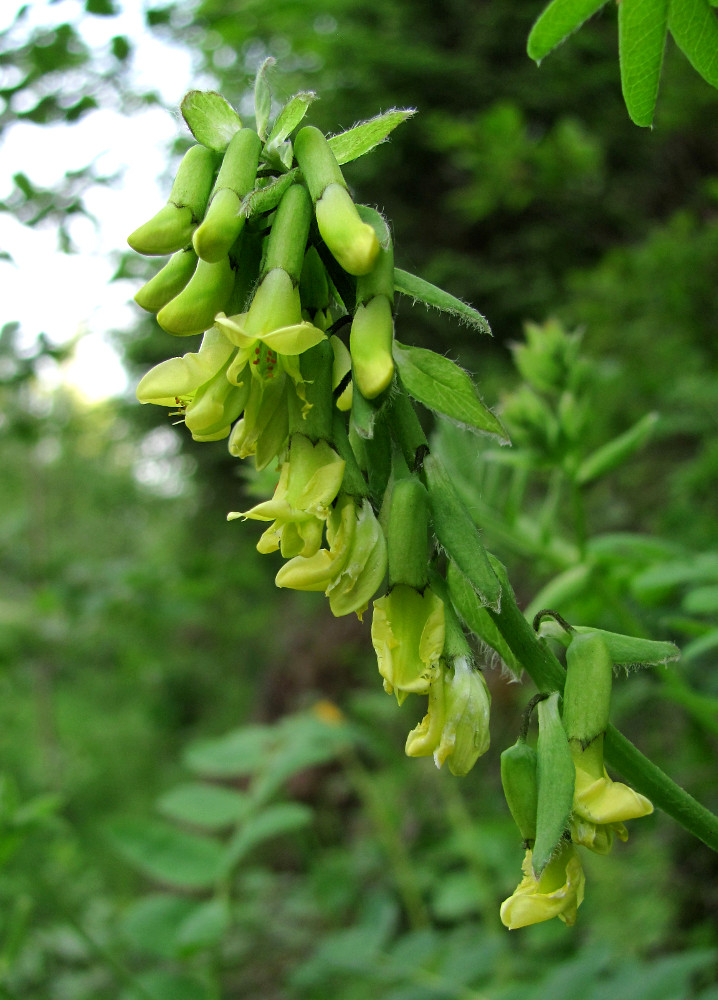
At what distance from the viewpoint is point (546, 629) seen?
0.58m

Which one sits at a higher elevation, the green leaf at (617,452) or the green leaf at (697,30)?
the green leaf at (697,30)

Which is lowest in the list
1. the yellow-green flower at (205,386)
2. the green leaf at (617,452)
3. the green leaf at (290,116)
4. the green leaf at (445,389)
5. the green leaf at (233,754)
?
the green leaf at (233,754)

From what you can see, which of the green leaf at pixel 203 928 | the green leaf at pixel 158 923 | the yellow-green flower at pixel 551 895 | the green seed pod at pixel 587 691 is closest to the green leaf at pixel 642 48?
the green seed pod at pixel 587 691

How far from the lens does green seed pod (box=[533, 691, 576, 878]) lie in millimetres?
450

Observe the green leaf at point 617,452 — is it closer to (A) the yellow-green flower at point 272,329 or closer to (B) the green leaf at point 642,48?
(B) the green leaf at point 642,48

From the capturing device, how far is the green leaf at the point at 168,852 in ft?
4.79

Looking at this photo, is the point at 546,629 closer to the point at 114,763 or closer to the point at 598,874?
the point at 598,874

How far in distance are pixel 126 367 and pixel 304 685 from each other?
2.23 m

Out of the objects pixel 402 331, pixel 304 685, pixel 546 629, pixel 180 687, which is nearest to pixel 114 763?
pixel 180 687

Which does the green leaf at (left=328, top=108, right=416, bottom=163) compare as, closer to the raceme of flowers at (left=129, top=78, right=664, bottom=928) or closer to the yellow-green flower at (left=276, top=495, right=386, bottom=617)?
the raceme of flowers at (left=129, top=78, right=664, bottom=928)

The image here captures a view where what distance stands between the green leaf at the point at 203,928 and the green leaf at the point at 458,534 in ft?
3.49

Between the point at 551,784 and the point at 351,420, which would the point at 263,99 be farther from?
the point at 551,784

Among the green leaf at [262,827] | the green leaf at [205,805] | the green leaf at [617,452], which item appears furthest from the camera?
the green leaf at [205,805]

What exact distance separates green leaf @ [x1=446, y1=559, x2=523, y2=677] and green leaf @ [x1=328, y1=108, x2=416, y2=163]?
0.96 feet
